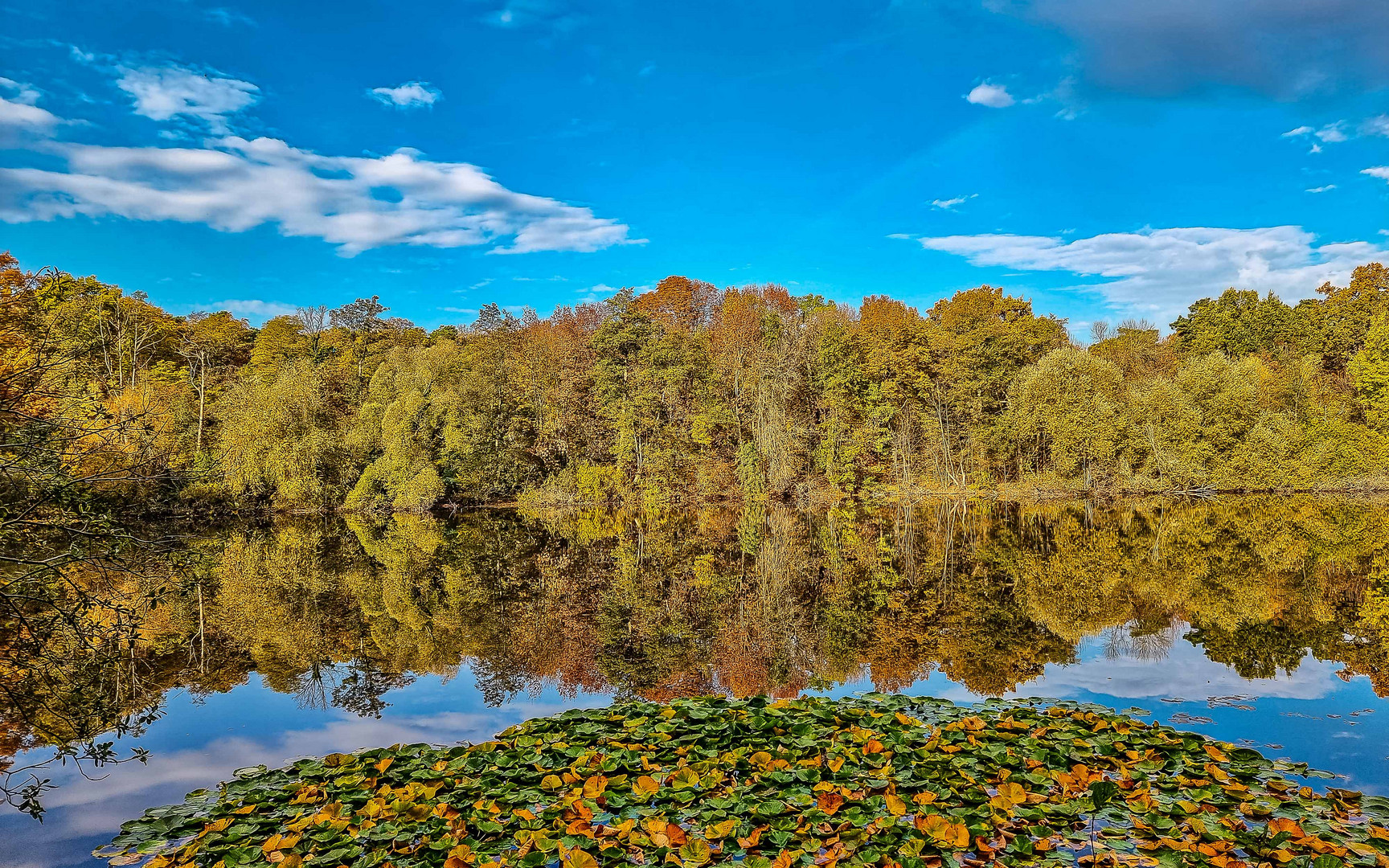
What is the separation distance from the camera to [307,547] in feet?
76.4

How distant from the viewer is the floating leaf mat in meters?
4.34

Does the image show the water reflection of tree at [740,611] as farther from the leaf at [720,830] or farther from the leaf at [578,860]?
the leaf at [578,860]

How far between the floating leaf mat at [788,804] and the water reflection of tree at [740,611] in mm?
2326

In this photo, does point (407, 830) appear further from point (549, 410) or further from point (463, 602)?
point (549, 410)

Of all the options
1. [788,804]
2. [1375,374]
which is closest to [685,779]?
[788,804]

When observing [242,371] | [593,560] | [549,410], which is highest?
[242,371]

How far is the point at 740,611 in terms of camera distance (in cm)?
1323

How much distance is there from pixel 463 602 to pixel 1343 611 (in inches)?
593

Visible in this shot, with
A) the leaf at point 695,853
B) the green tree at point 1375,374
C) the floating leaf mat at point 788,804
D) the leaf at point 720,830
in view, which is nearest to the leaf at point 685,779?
the floating leaf mat at point 788,804

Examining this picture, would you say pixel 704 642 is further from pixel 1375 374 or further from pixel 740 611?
pixel 1375 374

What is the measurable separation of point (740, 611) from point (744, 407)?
28985mm

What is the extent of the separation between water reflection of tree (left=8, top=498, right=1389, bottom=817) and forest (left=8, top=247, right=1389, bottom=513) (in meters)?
13.3

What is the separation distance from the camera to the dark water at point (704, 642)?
714cm

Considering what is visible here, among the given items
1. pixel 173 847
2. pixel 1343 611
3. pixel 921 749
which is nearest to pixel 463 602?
pixel 173 847
